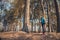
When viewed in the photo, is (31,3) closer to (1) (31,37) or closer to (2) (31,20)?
(2) (31,20)

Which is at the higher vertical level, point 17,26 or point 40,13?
point 40,13

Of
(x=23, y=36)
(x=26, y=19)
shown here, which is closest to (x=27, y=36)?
(x=23, y=36)

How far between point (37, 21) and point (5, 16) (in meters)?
1.15

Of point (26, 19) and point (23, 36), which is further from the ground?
point (26, 19)

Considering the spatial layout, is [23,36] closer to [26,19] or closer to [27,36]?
[27,36]

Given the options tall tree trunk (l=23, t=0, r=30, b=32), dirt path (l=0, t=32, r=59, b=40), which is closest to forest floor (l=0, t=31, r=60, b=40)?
dirt path (l=0, t=32, r=59, b=40)

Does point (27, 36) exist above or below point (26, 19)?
below

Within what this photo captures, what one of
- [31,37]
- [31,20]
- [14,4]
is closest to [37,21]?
[31,20]

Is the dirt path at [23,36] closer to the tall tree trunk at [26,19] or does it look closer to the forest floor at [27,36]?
the forest floor at [27,36]

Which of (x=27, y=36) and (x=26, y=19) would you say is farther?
(x=26, y=19)

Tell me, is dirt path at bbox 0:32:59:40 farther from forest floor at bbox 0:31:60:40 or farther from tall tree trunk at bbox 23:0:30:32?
tall tree trunk at bbox 23:0:30:32

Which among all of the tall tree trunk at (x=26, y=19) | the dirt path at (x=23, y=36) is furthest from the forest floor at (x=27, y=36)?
the tall tree trunk at (x=26, y=19)

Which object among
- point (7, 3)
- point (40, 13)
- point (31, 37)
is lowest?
point (31, 37)

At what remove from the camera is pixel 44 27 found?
20.1ft
